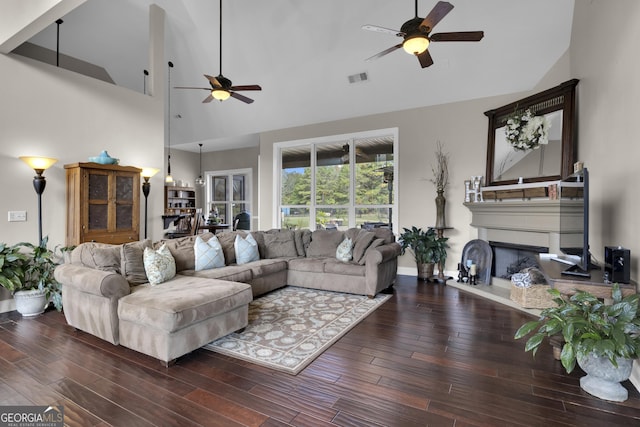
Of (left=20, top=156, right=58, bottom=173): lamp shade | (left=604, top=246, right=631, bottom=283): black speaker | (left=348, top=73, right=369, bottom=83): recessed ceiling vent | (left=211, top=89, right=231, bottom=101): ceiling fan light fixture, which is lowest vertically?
(left=604, top=246, right=631, bottom=283): black speaker

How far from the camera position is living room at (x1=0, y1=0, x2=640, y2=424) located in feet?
9.04

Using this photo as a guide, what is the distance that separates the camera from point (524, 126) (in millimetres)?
4441

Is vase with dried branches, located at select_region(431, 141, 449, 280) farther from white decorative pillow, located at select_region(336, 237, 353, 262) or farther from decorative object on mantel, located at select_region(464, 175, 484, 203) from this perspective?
Answer: white decorative pillow, located at select_region(336, 237, 353, 262)

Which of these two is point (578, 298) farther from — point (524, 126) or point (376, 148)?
point (376, 148)

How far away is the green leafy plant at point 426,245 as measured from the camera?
547cm

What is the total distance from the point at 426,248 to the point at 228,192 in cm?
720

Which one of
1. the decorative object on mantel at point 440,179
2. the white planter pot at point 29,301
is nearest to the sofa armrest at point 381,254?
the decorative object on mantel at point 440,179

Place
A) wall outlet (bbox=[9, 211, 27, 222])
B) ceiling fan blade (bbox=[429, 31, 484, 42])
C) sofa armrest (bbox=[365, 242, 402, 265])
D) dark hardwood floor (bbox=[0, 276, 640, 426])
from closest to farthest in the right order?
dark hardwood floor (bbox=[0, 276, 640, 426])
ceiling fan blade (bbox=[429, 31, 484, 42])
wall outlet (bbox=[9, 211, 27, 222])
sofa armrest (bbox=[365, 242, 402, 265])

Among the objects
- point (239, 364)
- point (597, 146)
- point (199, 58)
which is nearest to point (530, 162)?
point (597, 146)

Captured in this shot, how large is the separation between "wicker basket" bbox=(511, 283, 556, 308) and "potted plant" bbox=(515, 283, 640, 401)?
180 cm

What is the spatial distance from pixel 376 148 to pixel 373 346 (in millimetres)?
4459

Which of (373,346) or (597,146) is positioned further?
(597,146)

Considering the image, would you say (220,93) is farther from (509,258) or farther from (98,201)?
(509,258)

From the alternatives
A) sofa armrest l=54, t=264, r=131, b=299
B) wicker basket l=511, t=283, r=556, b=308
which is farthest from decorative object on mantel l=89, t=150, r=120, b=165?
wicker basket l=511, t=283, r=556, b=308
